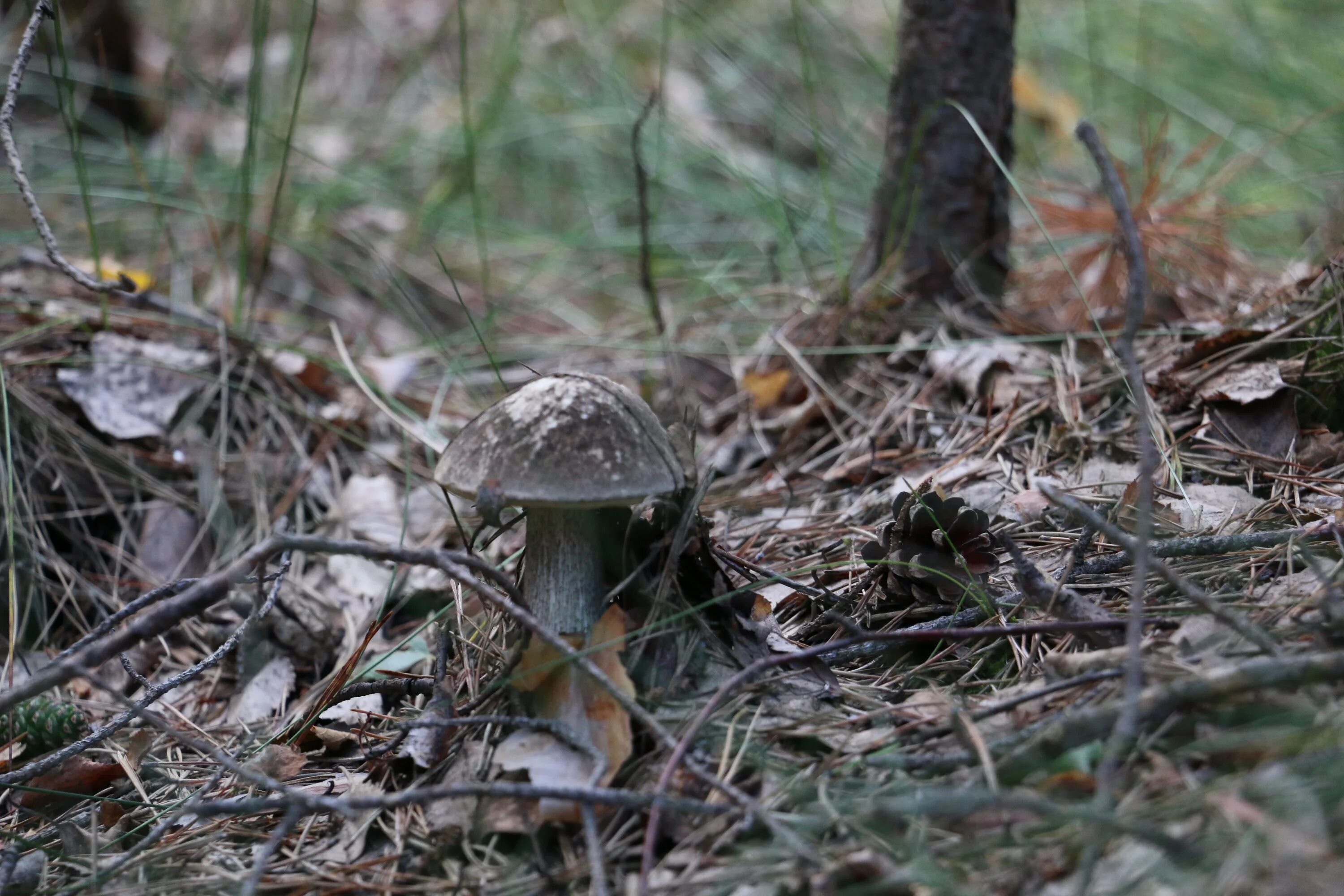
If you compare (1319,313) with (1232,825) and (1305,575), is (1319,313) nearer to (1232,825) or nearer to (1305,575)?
(1305,575)

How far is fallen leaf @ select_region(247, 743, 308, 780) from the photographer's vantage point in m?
1.72

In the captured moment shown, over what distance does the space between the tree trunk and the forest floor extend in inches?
5.7

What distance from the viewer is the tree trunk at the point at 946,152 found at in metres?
2.68

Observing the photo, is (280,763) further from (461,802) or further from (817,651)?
(817,651)

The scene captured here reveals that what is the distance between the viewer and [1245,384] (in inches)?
83.9

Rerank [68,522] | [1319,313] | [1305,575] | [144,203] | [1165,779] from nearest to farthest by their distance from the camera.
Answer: [1165,779] → [1305,575] → [1319,313] → [68,522] → [144,203]

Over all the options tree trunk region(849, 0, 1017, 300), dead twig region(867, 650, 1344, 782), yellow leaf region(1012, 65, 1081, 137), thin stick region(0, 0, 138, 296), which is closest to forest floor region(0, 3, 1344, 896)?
dead twig region(867, 650, 1344, 782)

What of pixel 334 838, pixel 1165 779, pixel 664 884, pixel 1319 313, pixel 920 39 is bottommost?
pixel 334 838

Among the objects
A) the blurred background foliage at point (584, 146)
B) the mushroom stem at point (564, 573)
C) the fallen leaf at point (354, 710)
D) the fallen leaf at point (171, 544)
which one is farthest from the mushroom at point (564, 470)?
the blurred background foliage at point (584, 146)

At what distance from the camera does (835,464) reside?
2.60 metres

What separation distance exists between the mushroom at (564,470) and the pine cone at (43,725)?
1.06 meters

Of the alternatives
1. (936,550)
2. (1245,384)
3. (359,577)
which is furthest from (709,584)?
(1245,384)

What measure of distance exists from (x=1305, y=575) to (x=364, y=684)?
1669mm

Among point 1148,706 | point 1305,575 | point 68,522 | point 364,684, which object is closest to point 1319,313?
point 1305,575
